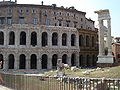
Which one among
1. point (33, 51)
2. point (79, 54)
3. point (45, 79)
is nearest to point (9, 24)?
point (33, 51)

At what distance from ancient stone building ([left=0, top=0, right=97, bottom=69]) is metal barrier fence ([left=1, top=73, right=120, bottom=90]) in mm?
34063

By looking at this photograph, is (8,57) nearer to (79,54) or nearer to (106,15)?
(79,54)

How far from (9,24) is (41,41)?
26.1 ft

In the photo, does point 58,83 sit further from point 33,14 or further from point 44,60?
point 33,14

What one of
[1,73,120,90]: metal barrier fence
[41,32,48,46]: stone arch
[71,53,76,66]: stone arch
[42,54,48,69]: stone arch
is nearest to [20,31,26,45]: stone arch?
[41,32,48,46]: stone arch

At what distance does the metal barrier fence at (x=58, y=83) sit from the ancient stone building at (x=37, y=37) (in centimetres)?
3406

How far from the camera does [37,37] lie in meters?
52.8

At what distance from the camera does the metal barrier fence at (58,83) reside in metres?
10.0

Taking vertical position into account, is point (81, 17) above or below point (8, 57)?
above

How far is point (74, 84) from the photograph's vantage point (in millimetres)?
11148

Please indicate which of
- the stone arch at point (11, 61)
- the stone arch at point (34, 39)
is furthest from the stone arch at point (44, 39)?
the stone arch at point (11, 61)

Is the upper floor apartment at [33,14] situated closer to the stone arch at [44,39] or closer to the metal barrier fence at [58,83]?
the stone arch at [44,39]

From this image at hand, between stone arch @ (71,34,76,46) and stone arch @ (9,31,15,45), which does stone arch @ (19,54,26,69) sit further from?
stone arch @ (71,34,76,46)

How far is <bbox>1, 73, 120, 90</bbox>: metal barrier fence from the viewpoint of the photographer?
10.0 meters
